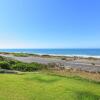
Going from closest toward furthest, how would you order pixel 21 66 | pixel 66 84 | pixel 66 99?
pixel 66 99
pixel 66 84
pixel 21 66

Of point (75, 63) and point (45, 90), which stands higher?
point (45, 90)

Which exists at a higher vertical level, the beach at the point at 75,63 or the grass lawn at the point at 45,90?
the grass lawn at the point at 45,90

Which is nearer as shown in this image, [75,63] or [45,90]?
[45,90]

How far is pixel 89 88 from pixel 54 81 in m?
2.63

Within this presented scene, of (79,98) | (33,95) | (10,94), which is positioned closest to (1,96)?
(10,94)

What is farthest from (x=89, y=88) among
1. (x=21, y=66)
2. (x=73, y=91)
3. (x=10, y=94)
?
(x=21, y=66)

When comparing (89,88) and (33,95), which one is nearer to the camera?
(33,95)

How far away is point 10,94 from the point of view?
1023 cm

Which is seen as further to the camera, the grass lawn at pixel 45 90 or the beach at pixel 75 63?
the beach at pixel 75 63

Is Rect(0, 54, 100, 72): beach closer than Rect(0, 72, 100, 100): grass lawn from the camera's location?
No

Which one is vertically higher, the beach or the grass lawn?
the grass lawn

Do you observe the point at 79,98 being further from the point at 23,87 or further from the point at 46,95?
the point at 23,87

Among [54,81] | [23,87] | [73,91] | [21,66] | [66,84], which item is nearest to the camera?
[73,91]

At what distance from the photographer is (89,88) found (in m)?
12.1
